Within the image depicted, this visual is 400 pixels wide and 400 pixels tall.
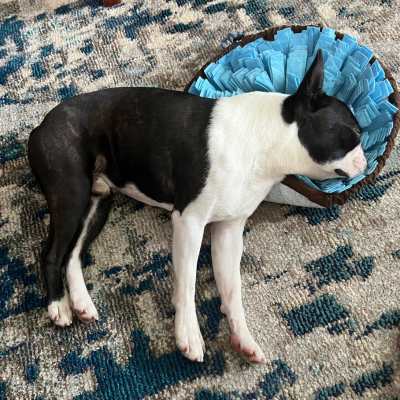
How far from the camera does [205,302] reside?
1469 mm

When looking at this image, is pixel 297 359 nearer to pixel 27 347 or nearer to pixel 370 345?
pixel 370 345

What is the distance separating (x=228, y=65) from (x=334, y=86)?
0.32 meters

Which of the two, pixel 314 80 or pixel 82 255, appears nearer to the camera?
pixel 314 80

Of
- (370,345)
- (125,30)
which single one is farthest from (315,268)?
(125,30)

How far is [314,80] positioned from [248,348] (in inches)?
24.8

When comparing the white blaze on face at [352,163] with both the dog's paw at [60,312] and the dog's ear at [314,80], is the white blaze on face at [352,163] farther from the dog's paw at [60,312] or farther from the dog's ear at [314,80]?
the dog's paw at [60,312]

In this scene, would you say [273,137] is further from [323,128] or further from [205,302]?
[205,302]

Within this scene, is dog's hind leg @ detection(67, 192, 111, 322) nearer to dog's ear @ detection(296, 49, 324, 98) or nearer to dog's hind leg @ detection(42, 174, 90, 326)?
dog's hind leg @ detection(42, 174, 90, 326)

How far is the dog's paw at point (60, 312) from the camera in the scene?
1.42 meters

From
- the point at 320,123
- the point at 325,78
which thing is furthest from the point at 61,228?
the point at 325,78

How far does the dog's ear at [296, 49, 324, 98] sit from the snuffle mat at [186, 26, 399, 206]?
240mm

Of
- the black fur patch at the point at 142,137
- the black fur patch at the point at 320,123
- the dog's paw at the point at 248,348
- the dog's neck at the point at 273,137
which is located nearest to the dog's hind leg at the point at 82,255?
the black fur patch at the point at 142,137

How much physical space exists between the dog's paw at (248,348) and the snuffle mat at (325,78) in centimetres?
42

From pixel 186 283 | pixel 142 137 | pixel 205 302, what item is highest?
pixel 142 137
